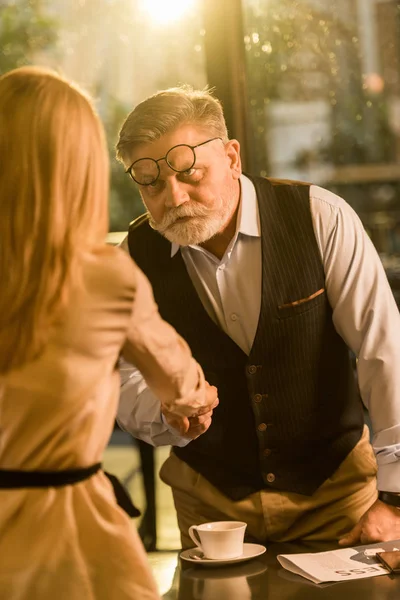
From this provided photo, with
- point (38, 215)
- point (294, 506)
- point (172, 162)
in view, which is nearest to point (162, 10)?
point (172, 162)

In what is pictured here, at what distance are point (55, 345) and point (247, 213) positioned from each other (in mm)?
1108

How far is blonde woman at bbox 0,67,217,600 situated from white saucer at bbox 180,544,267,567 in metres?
0.53

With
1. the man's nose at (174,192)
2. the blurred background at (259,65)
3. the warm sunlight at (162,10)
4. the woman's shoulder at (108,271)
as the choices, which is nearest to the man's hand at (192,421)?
the woman's shoulder at (108,271)

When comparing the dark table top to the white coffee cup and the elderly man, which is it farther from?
the elderly man

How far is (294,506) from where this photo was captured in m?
2.05

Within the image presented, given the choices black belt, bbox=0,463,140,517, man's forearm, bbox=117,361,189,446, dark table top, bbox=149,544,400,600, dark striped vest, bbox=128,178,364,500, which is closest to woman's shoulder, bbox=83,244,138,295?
black belt, bbox=0,463,140,517

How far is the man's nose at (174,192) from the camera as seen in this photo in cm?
203

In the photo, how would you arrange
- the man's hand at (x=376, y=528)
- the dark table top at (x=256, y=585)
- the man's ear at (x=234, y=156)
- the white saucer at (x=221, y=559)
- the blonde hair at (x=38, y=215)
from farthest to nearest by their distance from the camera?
the man's ear at (x=234, y=156), the man's hand at (x=376, y=528), the white saucer at (x=221, y=559), the dark table top at (x=256, y=585), the blonde hair at (x=38, y=215)

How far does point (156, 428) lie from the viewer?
Answer: 2.02 metres

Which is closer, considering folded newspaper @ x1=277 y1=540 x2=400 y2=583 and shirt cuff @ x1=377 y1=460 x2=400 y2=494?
folded newspaper @ x1=277 y1=540 x2=400 y2=583

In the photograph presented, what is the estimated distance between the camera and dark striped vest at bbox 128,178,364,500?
2.10 meters

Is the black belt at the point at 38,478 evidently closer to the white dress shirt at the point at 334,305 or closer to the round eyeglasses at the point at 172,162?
the white dress shirt at the point at 334,305

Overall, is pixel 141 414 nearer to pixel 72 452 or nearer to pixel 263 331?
pixel 263 331

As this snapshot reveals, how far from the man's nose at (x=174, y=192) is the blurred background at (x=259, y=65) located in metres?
1.44
